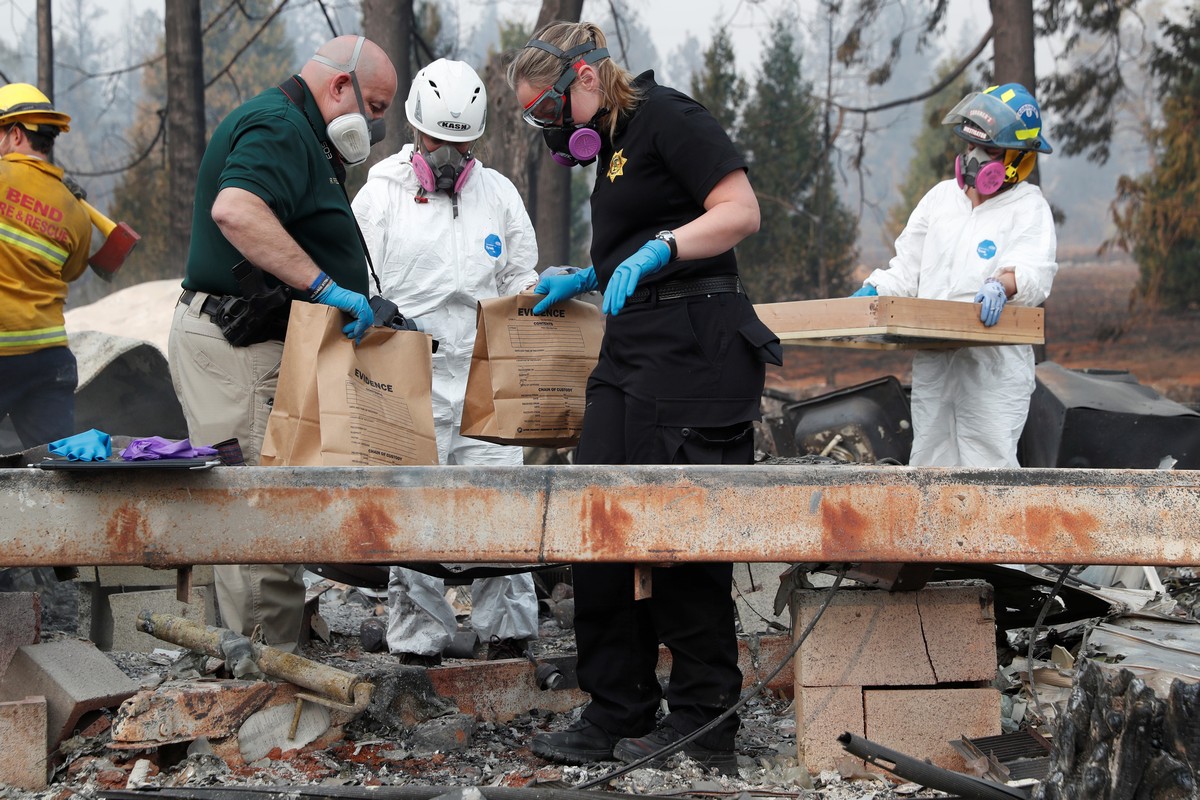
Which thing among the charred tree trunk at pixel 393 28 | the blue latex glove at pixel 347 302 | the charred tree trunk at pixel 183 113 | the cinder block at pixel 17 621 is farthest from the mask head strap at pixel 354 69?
the charred tree trunk at pixel 183 113

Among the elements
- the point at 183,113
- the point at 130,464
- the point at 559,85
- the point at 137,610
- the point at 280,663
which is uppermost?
the point at 183,113

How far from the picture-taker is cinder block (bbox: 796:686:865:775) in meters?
3.27

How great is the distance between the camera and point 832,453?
22.5 feet

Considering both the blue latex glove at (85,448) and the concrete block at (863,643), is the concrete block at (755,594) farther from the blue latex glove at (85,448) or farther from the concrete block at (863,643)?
the blue latex glove at (85,448)

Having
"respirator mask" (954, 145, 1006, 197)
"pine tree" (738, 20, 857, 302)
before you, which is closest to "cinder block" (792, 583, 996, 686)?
"respirator mask" (954, 145, 1006, 197)

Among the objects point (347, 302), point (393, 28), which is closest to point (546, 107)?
point (347, 302)

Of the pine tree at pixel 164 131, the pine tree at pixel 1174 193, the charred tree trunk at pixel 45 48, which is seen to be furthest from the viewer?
the pine tree at pixel 1174 193

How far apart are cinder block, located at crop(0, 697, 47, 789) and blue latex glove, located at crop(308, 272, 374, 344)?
1.24 m

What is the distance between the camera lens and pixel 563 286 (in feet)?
12.3

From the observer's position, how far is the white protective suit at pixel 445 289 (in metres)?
4.62

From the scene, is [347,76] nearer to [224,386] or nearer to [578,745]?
[224,386]

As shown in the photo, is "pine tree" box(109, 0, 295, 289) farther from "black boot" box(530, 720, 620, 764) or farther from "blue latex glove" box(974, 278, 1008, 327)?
"black boot" box(530, 720, 620, 764)

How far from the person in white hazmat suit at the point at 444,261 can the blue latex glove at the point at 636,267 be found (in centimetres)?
165

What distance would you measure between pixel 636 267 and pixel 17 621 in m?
1.99
